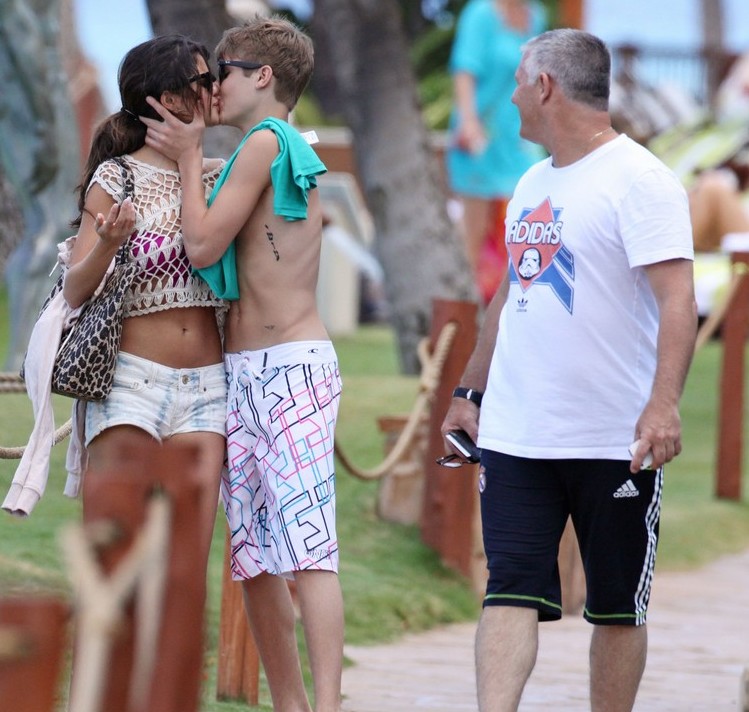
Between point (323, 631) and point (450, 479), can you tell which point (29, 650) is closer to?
point (323, 631)

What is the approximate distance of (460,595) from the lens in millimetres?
Answer: 6766

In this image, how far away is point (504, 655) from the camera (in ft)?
12.7

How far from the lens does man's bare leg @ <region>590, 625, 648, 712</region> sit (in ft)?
13.3

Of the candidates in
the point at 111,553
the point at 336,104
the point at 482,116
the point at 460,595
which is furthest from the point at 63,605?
the point at 336,104

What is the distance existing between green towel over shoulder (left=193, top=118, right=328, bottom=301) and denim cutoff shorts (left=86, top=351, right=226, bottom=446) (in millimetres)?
223

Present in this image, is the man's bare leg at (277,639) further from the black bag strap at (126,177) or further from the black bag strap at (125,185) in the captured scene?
the black bag strap at (126,177)

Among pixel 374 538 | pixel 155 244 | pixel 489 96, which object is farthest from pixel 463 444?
pixel 489 96

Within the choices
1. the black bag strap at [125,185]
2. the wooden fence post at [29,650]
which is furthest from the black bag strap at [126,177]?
the wooden fence post at [29,650]

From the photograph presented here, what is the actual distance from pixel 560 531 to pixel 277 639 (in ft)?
2.55

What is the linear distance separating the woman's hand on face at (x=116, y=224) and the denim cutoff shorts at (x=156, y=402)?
1.07 ft

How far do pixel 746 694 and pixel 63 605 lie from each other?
10.7ft

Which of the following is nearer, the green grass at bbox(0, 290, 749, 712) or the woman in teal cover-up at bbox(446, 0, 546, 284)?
the green grass at bbox(0, 290, 749, 712)

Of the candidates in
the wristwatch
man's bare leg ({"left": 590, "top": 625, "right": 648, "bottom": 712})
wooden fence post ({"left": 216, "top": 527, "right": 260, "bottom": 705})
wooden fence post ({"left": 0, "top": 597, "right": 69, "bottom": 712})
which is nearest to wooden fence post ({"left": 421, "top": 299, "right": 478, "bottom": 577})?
wooden fence post ({"left": 216, "top": 527, "right": 260, "bottom": 705})

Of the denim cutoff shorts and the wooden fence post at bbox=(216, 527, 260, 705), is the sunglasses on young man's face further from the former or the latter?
the wooden fence post at bbox=(216, 527, 260, 705)
